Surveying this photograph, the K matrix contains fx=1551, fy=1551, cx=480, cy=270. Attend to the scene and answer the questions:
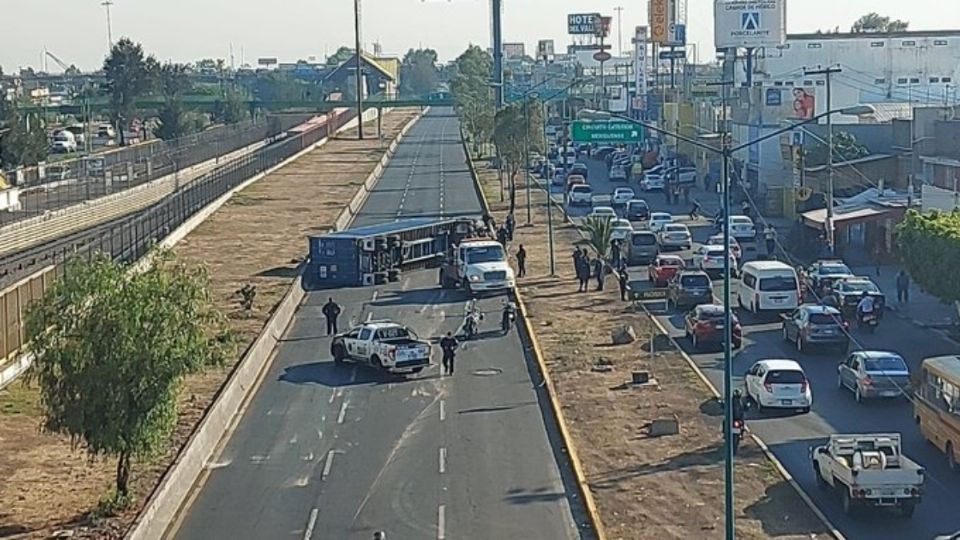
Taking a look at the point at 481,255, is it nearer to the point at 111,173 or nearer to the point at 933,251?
the point at 933,251

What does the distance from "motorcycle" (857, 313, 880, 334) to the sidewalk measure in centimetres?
193

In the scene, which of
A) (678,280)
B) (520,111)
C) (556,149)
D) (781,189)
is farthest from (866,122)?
(556,149)

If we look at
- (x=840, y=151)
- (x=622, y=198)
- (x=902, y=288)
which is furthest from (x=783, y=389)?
(x=622, y=198)

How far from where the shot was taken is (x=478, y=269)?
5062cm

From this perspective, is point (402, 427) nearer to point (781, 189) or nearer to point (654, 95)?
point (781, 189)

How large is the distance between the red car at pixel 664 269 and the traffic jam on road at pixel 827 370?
0.05 meters

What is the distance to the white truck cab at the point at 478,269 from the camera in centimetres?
5038

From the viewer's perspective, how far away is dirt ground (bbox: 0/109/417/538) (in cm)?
2484

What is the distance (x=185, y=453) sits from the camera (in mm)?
26422

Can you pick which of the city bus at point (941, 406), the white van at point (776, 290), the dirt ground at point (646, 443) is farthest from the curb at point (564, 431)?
the white van at point (776, 290)

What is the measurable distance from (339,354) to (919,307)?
18349 mm

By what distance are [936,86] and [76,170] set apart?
57616mm

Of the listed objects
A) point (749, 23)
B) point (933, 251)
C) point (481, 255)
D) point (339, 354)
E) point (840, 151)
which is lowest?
point (339, 354)

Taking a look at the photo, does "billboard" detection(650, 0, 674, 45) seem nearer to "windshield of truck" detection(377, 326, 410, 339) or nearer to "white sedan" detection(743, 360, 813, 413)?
"windshield of truck" detection(377, 326, 410, 339)
